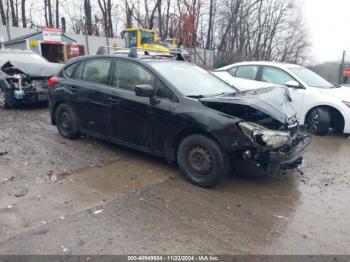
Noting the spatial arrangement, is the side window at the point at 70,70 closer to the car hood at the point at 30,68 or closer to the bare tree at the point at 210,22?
the car hood at the point at 30,68

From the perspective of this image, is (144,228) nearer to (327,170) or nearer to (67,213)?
(67,213)

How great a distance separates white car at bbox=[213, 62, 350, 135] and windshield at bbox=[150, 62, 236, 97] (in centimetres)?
196

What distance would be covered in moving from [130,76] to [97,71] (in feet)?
2.61

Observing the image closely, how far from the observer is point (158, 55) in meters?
5.25

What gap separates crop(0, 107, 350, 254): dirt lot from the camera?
281 centimetres

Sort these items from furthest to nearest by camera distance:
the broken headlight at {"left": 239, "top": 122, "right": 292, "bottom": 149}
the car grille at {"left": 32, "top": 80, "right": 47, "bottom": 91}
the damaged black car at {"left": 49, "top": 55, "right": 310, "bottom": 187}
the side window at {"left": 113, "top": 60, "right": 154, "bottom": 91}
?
the car grille at {"left": 32, "top": 80, "right": 47, "bottom": 91}, the side window at {"left": 113, "top": 60, "right": 154, "bottom": 91}, the damaged black car at {"left": 49, "top": 55, "right": 310, "bottom": 187}, the broken headlight at {"left": 239, "top": 122, "right": 292, "bottom": 149}

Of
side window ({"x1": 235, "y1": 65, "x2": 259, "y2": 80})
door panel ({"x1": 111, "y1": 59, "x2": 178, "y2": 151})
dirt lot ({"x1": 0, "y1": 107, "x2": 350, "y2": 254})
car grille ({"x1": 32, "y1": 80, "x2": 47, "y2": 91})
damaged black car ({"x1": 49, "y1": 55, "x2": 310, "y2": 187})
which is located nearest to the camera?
dirt lot ({"x1": 0, "y1": 107, "x2": 350, "y2": 254})

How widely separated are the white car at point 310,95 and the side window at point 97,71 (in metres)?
3.12

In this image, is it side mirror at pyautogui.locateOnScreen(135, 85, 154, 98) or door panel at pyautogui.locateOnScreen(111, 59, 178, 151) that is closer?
side mirror at pyautogui.locateOnScreen(135, 85, 154, 98)

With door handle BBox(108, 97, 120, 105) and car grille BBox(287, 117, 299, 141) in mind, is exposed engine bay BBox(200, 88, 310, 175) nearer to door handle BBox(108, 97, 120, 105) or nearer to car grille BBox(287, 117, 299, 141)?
car grille BBox(287, 117, 299, 141)

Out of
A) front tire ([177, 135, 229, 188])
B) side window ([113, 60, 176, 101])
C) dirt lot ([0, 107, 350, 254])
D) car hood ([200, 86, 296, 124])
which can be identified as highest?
side window ([113, 60, 176, 101])

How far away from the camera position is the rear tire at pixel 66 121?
18.2 ft

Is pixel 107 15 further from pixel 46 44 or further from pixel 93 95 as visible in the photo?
pixel 93 95

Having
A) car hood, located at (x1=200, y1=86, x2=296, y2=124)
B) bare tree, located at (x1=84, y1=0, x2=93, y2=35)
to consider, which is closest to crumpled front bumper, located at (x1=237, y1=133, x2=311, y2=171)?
car hood, located at (x1=200, y1=86, x2=296, y2=124)
